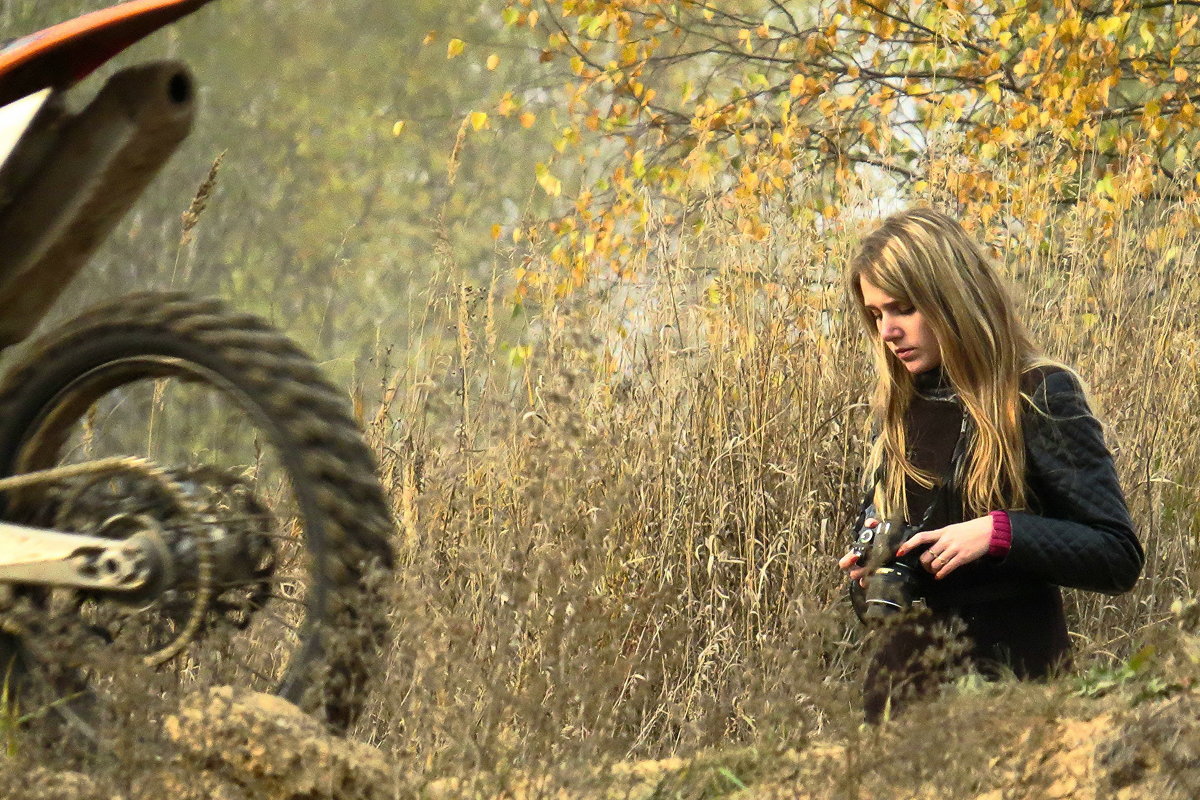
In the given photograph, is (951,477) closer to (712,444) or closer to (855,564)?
(855,564)

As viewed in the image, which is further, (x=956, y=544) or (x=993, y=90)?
(x=993, y=90)

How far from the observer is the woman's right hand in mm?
2904

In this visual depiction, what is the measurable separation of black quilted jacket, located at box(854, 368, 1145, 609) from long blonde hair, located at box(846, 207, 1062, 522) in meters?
0.04

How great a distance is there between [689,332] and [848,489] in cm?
61

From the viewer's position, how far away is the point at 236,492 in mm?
2500

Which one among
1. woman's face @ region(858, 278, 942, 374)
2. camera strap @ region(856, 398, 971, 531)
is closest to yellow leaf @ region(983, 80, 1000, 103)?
woman's face @ region(858, 278, 942, 374)

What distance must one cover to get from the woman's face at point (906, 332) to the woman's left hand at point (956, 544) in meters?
0.42

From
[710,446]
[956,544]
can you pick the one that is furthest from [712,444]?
[956,544]

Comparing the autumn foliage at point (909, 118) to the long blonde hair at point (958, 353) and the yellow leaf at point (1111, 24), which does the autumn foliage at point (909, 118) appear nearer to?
the yellow leaf at point (1111, 24)

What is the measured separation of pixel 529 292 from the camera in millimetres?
5105

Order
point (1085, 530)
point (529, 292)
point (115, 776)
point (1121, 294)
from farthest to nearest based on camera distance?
1. point (529, 292)
2. point (1121, 294)
3. point (1085, 530)
4. point (115, 776)

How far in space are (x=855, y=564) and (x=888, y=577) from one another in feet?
0.41

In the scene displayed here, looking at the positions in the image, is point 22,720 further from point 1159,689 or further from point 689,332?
point 689,332

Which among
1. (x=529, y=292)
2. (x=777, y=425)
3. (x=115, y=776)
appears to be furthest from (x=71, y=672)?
(x=529, y=292)
